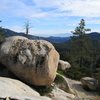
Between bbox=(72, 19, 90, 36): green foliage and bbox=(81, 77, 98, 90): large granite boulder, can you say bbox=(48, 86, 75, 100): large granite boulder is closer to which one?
bbox=(81, 77, 98, 90): large granite boulder

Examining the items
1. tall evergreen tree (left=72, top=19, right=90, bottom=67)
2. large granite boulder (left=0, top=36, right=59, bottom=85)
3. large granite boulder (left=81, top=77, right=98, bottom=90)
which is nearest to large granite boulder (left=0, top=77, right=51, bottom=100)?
large granite boulder (left=0, top=36, right=59, bottom=85)

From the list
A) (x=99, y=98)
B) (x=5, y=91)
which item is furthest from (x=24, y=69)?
(x=99, y=98)

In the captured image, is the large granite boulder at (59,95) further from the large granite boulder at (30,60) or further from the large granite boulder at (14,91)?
the large granite boulder at (14,91)

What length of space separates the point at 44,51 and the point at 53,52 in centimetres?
54

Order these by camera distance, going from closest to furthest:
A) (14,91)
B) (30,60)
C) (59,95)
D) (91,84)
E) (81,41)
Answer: (14,91) → (30,60) → (59,95) → (91,84) → (81,41)

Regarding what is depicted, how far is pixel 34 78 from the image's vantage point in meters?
18.9

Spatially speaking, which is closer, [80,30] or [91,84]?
[91,84]

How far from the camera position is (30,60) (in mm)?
18875

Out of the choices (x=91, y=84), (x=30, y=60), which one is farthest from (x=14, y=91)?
(x=91, y=84)

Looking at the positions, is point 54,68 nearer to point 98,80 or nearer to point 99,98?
point 99,98

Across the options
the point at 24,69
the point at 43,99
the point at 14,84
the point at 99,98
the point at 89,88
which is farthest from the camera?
the point at 89,88

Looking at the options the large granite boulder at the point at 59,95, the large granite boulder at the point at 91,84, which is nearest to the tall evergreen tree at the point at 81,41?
the large granite boulder at the point at 91,84

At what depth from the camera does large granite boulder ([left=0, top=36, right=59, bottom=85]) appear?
61.4 ft

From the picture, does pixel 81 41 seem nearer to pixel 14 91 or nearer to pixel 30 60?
pixel 30 60
